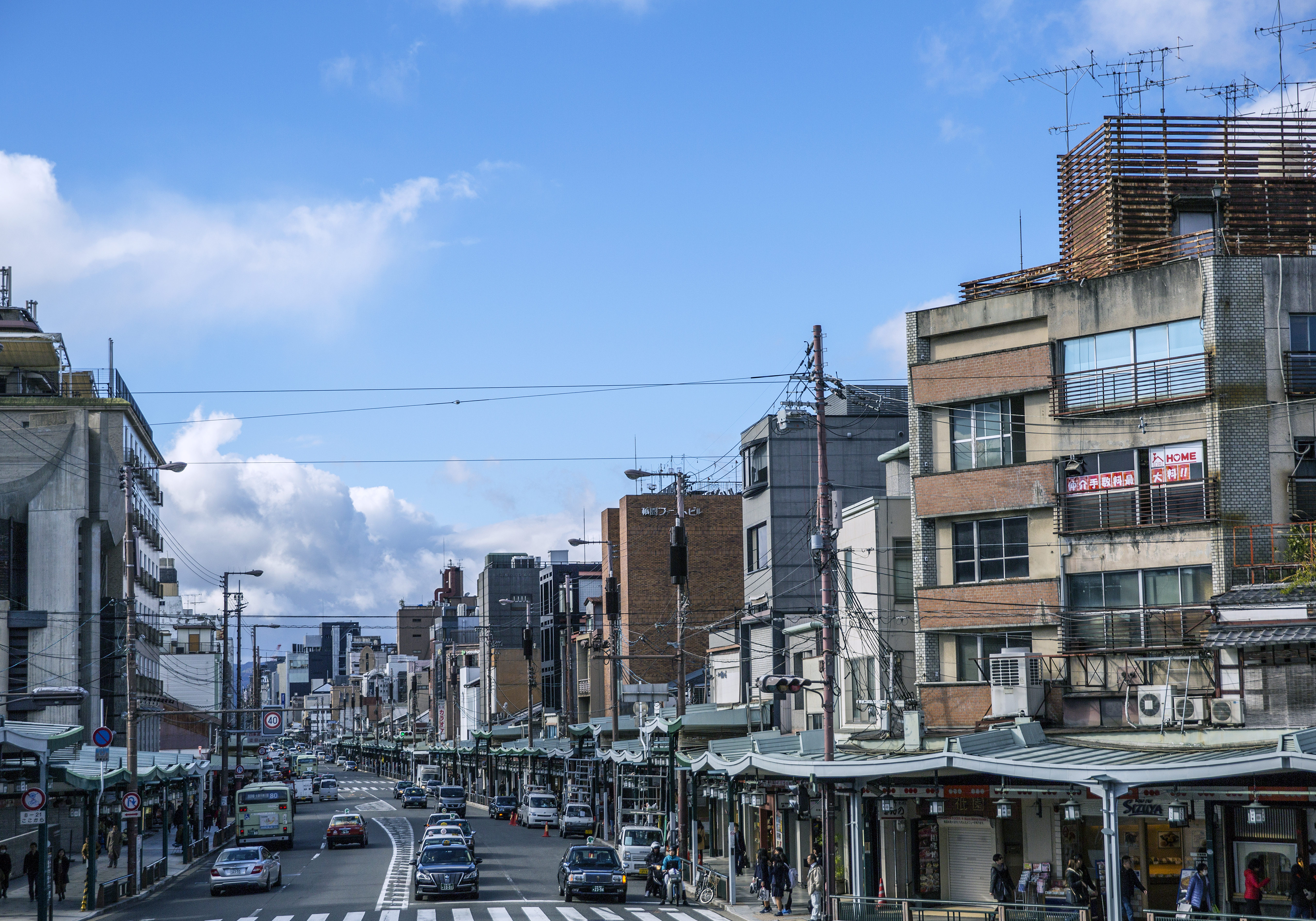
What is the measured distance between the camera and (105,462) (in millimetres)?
69188

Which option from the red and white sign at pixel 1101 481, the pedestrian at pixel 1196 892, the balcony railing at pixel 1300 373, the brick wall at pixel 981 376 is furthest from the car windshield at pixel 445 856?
the balcony railing at pixel 1300 373

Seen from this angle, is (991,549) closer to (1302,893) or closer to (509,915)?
(1302,893)

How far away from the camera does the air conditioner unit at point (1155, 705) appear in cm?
3484

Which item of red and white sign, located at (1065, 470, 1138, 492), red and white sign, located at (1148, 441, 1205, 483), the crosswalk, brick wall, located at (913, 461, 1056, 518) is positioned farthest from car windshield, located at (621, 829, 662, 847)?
red and white sign, located at (1148, 441, 1205, 483)

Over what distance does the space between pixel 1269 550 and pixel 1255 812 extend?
10541mm

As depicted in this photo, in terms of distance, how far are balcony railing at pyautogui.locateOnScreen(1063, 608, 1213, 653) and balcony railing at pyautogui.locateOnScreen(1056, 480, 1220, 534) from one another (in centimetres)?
230

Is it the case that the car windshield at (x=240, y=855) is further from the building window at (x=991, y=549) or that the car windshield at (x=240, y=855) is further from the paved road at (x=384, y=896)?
the building window at (x=991, y=549)

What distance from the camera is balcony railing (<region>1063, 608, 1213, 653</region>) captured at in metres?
36.4

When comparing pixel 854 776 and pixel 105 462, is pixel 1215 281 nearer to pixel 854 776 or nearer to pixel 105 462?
pixel 854 776

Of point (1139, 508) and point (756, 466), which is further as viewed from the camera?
point (756, 466)


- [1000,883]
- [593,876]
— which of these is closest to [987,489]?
[1000,883]

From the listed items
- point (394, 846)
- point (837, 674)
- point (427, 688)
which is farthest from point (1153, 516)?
point (427, 688)

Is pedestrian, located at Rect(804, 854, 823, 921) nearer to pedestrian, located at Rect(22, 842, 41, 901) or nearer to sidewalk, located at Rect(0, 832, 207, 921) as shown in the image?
sidewalk, located at Rect(0, 832, 207, 921)

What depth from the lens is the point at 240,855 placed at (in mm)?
44844
